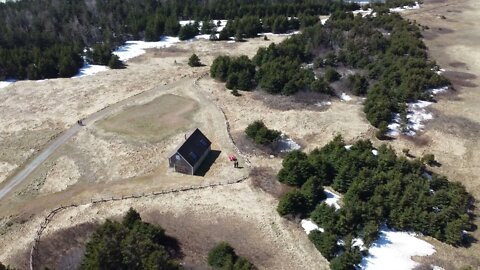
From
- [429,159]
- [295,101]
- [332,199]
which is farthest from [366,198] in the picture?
[295,101]

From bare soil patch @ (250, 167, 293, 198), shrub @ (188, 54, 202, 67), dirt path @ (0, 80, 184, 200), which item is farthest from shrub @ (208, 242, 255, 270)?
shrub @ (188, 54, 202, 67)

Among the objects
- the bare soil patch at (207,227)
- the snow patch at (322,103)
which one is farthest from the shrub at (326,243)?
the snow patch at (322,103)

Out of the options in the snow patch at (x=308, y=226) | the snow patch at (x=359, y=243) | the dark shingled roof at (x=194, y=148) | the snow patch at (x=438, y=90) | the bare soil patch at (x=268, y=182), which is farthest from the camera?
the snow patch at (x=438, y=90)

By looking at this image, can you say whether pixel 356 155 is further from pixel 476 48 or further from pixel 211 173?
pixel 476 48

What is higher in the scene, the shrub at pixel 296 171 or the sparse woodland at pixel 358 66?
Result: the sparse woodland at pixel 358 66

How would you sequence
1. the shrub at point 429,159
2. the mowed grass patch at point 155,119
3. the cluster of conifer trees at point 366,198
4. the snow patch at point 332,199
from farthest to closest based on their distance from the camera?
the mowed grass patch at point 155,119 → the shrub at point 429,159 → the snow patch at point 332,199 → the cluster of conifer trees at point 366,198

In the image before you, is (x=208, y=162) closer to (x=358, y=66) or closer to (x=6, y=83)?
(x=358, y=66)

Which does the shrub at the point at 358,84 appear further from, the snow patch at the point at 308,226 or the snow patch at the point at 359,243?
the snow patch at the point at 359,243

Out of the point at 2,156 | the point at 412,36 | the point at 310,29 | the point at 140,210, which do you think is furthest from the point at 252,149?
the point at 412,36

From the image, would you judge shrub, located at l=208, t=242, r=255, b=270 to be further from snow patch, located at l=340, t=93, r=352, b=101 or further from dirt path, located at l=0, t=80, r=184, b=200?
snow patch, located at l=340, t=93, r=352, b=101
